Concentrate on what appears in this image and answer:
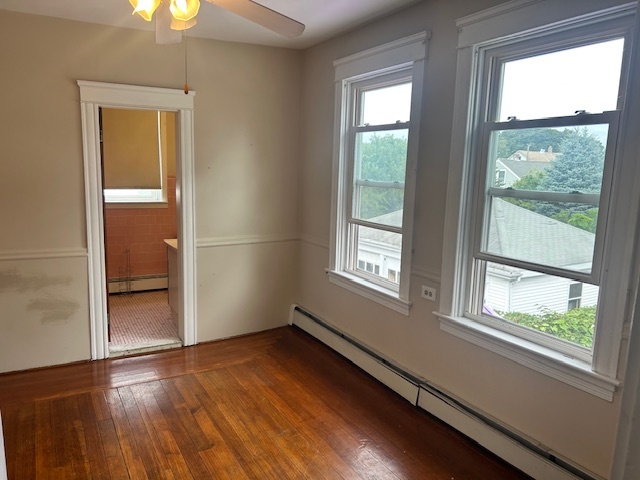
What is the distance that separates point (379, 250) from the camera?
3.59m

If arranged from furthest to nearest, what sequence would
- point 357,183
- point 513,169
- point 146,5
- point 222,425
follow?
point 357,183
point 222,425
point 513,169
point 146,5

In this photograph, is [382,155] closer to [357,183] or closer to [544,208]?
[357,183]

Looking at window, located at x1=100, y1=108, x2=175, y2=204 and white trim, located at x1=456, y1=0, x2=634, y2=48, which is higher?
white trim, located at x1=456, y1=0, x2=634, y2=48

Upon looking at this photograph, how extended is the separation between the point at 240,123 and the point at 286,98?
1.67 feet

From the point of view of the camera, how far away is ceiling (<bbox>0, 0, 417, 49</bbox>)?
2969mm

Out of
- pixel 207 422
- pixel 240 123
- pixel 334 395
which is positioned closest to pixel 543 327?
pixel 334 395

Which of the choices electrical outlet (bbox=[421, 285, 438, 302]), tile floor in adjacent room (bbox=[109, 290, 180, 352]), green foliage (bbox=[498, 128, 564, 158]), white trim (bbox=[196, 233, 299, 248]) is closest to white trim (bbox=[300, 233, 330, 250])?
white trim (bbox=[196, 233, 299, 248])

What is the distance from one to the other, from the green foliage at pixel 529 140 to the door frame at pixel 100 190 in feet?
8.12

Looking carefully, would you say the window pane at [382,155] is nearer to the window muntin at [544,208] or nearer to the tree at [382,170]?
the tree at [382,170]

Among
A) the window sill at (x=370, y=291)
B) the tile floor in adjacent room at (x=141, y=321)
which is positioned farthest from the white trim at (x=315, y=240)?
the tile floor in adjacent room at (x=141, y=321)

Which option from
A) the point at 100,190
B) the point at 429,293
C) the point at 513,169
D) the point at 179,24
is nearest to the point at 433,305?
the point at 429,293

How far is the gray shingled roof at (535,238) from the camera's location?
2199 mm

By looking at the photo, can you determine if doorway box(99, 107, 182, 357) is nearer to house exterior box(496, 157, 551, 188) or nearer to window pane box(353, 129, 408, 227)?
window pane box(353, 129, 408, 227)

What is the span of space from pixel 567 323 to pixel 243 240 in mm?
2768
